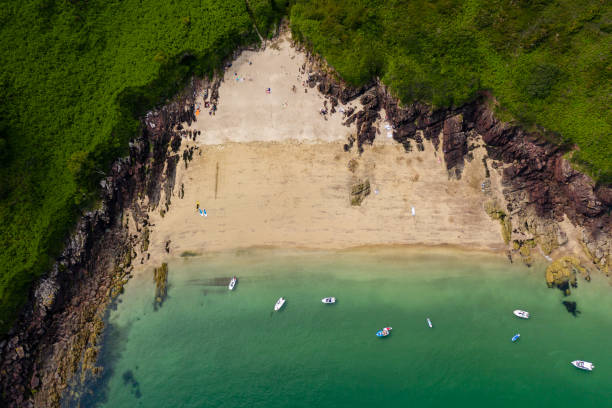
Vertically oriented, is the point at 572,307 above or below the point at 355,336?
above

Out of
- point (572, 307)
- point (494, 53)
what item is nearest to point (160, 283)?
point (494, 53)

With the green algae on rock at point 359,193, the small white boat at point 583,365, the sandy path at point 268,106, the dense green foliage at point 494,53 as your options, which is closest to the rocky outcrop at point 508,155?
the dense green foliage at point 494,53

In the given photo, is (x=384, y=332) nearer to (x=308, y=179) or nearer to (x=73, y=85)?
(x=308, y=179)

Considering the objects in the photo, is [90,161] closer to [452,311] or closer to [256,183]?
[256,183]

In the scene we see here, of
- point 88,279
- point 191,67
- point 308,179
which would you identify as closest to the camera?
point 88,279

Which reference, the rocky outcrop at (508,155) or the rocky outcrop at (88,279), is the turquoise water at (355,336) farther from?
the rocky outcrop at (508,155)

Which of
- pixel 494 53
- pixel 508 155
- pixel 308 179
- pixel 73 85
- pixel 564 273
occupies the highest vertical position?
pixel 494 53
